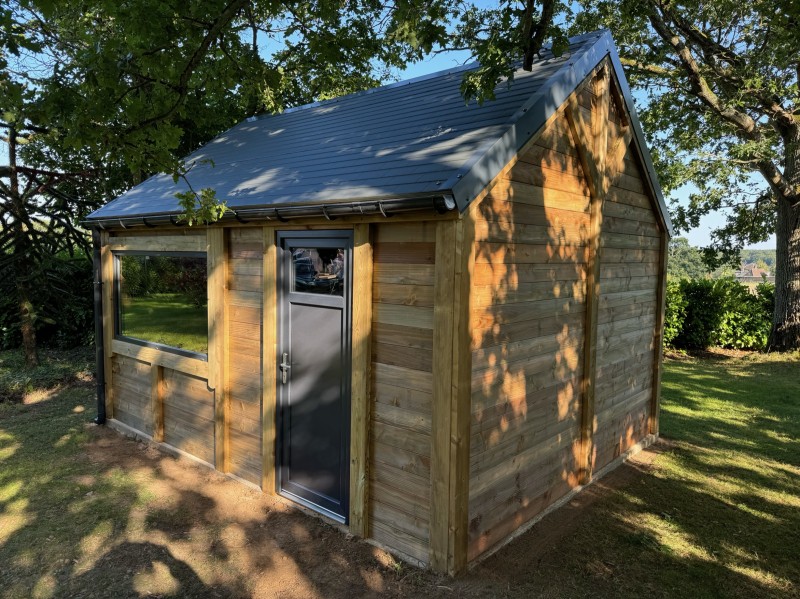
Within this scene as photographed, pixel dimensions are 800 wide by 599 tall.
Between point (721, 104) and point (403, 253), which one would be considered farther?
point (721, 104)

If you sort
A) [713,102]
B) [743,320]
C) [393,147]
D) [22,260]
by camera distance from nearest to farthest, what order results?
[393,147], [22,260], [713,102], [743,320]

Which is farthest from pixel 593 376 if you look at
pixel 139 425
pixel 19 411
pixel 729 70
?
pixel 729 70

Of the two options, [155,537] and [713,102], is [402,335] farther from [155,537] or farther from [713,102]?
[713,102]

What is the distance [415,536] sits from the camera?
13.9ft

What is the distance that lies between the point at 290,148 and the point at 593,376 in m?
4.45

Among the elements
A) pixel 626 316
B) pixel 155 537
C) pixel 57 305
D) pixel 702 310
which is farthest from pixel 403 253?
pixel 702 310

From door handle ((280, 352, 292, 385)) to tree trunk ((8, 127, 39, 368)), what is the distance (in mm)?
7882

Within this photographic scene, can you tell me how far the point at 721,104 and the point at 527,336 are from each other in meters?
11.6

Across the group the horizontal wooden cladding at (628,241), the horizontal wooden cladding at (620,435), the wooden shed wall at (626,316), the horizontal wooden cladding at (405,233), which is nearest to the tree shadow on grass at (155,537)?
the horizontal wooden cladding at (405,233)

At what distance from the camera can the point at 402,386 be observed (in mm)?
4250

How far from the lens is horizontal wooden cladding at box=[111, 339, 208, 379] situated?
614 cm

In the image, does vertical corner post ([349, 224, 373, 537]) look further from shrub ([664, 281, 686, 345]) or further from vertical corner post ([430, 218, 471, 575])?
shrub ([664, 281, 686, 345])

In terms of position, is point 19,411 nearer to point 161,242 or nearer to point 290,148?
point 161,242

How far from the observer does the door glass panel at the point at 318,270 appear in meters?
4.76
